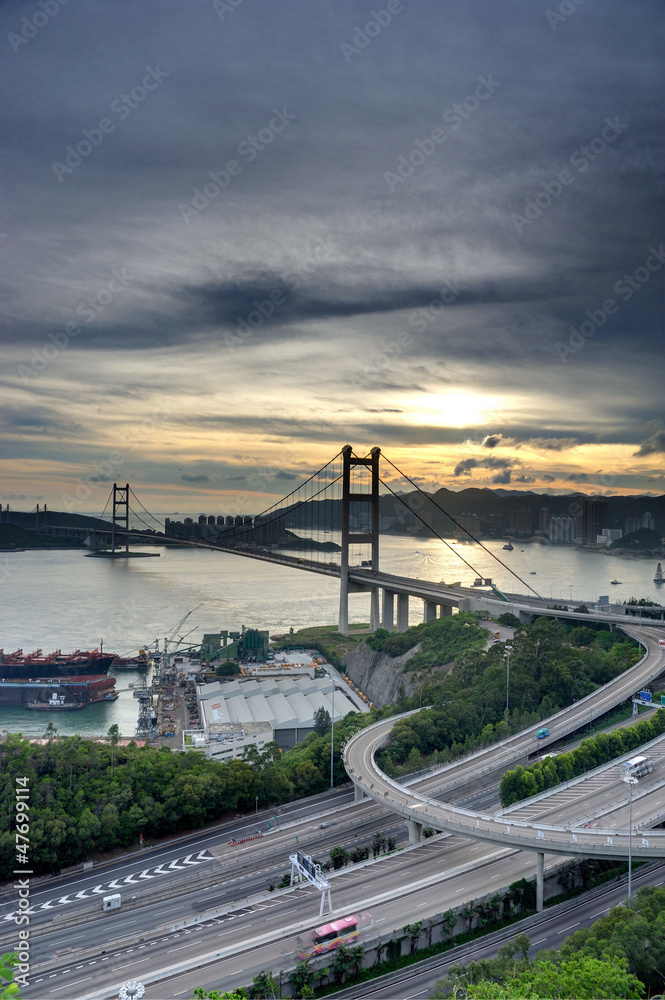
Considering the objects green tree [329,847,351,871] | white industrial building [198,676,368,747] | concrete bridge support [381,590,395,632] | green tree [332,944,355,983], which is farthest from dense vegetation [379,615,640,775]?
concrete bridge support [381,590,395,632]

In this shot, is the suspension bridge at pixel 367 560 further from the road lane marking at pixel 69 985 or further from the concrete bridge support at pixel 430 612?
the road lane marking at pixel 69 985

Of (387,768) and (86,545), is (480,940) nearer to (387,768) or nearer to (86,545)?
(387,768)

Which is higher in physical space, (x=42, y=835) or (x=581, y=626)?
(x=581, y=626)

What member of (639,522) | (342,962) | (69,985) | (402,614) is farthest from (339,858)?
(639,522)

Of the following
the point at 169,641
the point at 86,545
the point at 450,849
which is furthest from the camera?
the point at 86,545

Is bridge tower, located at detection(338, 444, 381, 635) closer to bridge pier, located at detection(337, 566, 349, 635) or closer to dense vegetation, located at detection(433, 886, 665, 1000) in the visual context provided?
bridge pier, located at detection(337, 566, 349, 635)

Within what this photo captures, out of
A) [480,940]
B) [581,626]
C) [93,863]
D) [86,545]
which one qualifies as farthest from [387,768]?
[86,545]

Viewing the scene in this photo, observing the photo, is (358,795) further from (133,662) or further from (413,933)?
(133,662)
